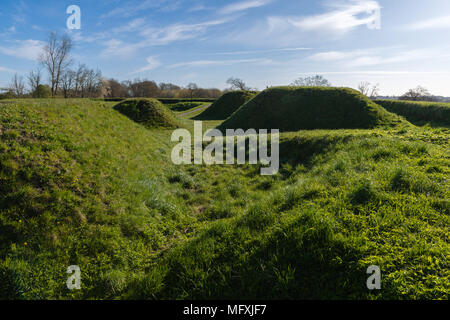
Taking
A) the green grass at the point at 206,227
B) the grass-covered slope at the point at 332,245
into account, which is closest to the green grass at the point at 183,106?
the green grass at the point at 206,227

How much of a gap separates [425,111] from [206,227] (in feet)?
101

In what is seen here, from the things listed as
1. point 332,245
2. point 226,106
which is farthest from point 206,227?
point 226,106

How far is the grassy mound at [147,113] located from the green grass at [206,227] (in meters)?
14.7

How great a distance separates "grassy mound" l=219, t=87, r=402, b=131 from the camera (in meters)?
19.5

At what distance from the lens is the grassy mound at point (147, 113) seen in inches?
900

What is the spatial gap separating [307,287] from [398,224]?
221cm

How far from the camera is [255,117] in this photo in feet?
81.4

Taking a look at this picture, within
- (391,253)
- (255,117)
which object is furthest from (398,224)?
(255,117)

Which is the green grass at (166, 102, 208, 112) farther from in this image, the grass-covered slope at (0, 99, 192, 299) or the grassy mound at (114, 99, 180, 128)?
the grass-covered slope at (0, 99, 192, 299)

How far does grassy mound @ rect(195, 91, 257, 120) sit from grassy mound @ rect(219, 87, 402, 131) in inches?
695

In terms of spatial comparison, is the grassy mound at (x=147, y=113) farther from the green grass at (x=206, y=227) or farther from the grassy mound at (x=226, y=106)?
the grassy mound at (x=226, y=106)

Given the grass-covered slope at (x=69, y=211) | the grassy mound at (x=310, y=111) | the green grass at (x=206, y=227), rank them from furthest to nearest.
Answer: the grassy mound at (x=310, y=111) → the grass-covered slope at (x=69, y=211) → the green grass at (x=206, y=227)

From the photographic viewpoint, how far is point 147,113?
79.5 ft

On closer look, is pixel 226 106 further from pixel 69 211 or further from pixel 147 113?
pixel 69 211
